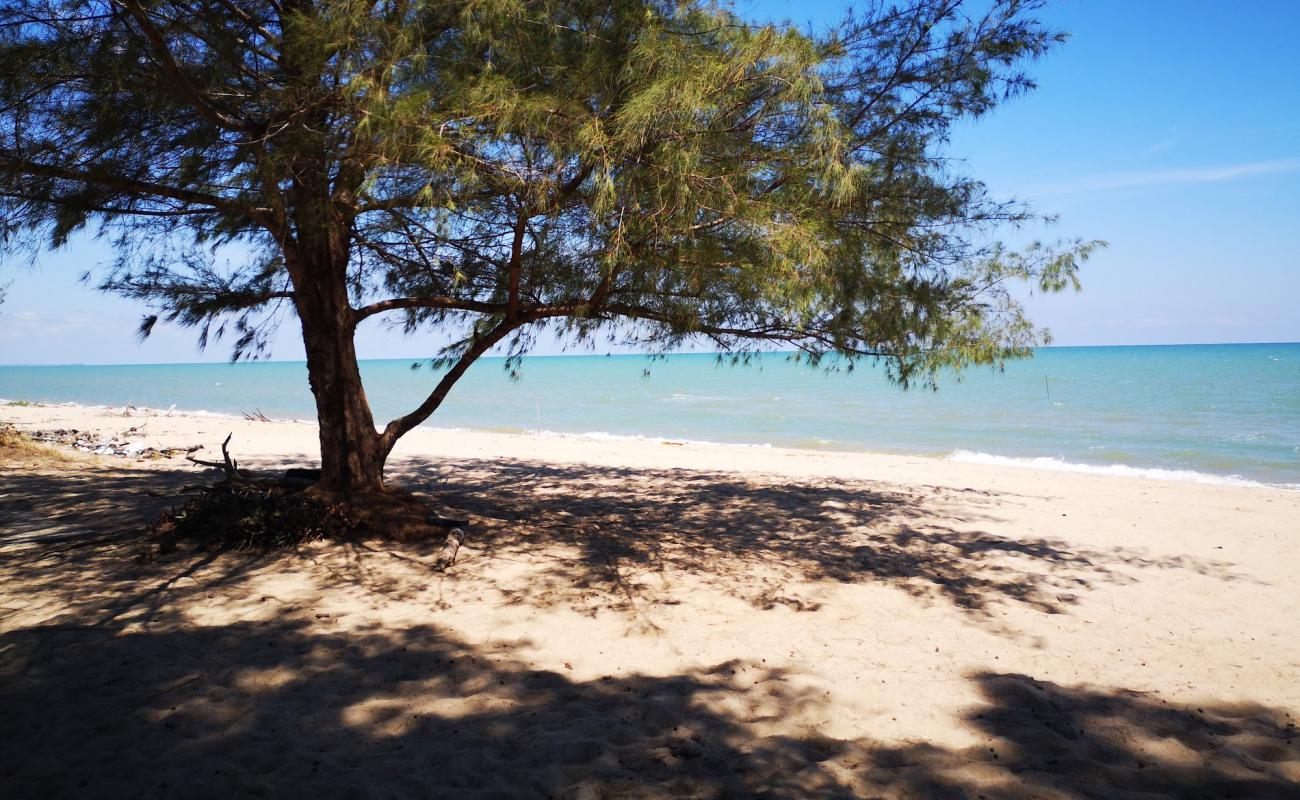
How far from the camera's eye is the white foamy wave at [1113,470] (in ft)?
34.4

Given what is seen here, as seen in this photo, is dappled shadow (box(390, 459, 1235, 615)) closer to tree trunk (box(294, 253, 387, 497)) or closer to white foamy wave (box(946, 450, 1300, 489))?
tree trunk (box(294, 253, 387, 497))

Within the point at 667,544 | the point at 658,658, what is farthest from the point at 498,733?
the point at 667,544

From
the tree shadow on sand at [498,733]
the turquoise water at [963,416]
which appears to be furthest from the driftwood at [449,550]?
the turquoise water at [963,416]

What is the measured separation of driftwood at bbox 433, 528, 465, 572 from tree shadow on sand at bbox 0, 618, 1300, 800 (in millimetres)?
1129

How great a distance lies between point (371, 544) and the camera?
16.1ft

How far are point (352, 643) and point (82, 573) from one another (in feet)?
6.84

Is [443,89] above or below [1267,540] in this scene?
above

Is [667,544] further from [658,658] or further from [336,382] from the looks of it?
[336,382]

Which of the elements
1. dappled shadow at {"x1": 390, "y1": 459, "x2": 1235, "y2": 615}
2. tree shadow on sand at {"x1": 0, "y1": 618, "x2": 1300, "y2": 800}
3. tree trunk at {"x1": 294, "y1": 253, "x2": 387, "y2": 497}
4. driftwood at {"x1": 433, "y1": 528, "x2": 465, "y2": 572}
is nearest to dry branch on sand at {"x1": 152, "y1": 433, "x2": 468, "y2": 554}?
driftwood at {"x1": 433, "y1": 528, "x2": 465, "y2": 572}

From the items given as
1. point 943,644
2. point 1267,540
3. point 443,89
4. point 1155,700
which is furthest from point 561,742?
point 1267,540

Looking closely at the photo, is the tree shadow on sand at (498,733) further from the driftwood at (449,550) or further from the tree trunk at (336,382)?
the tree trunk at (336,382)

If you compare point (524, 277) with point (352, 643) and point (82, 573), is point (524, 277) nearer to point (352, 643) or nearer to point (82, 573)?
point (352, 643)

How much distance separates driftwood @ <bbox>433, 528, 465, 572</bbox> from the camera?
15.0 ft

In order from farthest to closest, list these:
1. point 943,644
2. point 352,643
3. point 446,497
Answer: point 446,497 < point 943,644 < point 352,643
